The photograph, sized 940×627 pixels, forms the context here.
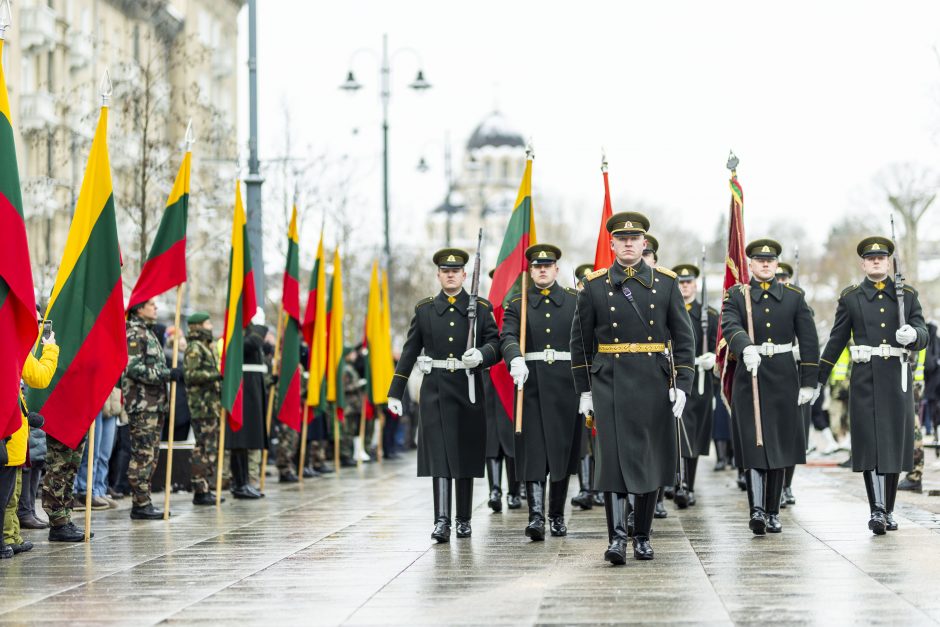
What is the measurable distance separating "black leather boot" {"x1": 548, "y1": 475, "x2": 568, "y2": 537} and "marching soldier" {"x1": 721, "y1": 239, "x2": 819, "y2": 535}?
139 cm

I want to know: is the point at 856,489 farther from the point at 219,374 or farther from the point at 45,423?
the point at 45,423

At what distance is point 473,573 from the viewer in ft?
30.3

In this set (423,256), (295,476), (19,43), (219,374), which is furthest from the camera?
(423,256)

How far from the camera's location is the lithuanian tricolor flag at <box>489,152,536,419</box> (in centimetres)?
1245

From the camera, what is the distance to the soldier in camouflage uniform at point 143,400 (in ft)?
44.6

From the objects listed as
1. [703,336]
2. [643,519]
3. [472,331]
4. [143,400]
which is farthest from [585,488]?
[643,519]

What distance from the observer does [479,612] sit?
301 inches

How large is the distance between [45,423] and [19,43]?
1213 inches

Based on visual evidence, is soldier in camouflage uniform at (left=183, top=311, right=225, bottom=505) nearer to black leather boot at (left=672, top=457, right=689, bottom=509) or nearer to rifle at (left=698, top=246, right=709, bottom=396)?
black leather boot at (left=672, top=457, right=689, bottom=509)

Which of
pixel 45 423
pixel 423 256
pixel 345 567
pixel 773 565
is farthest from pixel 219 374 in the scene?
pixel 423 256

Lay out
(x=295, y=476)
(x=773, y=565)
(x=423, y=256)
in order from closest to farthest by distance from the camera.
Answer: (x=773, y=565), (x=295, y=476), (x=423, y=256)

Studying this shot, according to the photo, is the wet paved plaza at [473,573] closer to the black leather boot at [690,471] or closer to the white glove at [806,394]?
the black leather boot at [690,471]

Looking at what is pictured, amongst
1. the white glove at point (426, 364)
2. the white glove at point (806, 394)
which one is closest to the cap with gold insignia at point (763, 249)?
the white glove at point (806, 394)

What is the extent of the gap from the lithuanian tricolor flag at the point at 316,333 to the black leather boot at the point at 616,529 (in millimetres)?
10055
